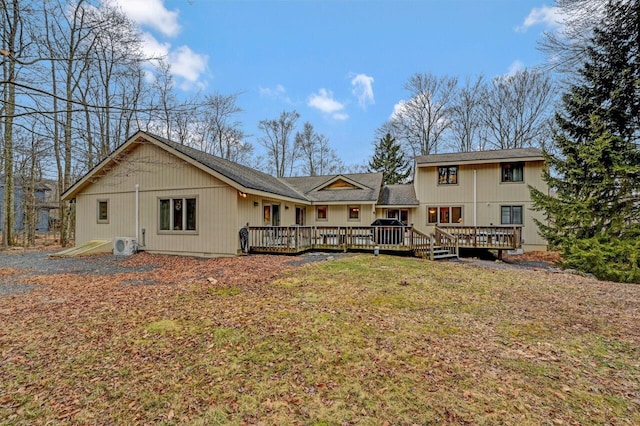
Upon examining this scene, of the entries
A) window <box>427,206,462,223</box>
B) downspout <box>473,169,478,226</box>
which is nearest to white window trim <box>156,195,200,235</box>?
window <box>427,206,462,223</box>

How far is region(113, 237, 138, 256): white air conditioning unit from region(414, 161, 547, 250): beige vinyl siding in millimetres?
15385

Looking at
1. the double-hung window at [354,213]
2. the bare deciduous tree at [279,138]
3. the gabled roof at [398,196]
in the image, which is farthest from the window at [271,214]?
the bare deciduous tree at [279,138]

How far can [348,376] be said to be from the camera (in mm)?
3182

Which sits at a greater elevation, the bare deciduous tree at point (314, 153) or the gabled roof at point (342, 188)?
the bare deciduous tree at point (314, 153)

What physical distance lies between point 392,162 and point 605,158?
26.4m

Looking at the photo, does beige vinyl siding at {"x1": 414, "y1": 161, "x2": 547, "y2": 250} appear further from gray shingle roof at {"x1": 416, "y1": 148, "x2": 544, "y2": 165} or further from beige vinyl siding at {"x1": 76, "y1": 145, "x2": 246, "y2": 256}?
beige vinyl siding at {"x1": 76, "y1": 145, "x2": 246, "y2": 256}

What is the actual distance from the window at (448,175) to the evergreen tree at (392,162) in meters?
17.1

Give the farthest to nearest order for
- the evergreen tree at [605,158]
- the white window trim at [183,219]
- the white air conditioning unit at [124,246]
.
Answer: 1. the white air conditioning unit at [124,246]
2. the white window trim at [183,219]
3. the evergreen tree at [605,158]

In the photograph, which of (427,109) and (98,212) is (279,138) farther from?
(98,212)

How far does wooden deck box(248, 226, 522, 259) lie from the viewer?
39.8 ft

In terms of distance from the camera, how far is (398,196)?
20594mm

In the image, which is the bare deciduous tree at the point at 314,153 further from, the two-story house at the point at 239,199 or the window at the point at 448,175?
the window at the point at 448,175

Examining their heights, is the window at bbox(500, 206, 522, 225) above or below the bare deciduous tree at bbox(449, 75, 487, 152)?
below

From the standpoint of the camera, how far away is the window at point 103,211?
14016 mm
